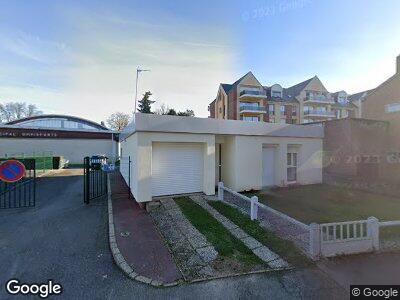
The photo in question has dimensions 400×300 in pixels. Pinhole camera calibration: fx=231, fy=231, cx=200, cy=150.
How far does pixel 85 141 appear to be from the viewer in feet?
115

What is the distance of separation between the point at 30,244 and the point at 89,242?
1356 mm

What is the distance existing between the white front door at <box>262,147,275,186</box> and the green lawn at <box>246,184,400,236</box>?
2.59ft

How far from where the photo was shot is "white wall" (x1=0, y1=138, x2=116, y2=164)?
31.4 meters

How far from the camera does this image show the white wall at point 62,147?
103 feet

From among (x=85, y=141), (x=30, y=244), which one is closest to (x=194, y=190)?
(x=30, y=244)

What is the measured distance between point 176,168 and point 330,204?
631 cm

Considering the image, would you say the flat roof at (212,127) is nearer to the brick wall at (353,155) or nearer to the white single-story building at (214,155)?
the white single-story building at (214,155)

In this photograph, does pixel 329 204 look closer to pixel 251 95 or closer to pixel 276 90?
pixel 251 95

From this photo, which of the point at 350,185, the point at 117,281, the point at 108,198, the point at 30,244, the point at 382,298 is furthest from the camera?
the point at 350,185

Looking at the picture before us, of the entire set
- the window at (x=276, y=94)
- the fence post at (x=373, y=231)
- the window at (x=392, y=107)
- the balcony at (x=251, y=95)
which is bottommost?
the fence post at (x=373, y=231)

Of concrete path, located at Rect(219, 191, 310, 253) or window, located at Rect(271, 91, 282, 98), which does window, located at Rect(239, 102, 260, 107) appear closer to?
window, located at Rect(271, 91, 282, 98)

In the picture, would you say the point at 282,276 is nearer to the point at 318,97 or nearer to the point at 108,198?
the point at 108,198

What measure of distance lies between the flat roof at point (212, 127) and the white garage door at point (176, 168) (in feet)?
2.75

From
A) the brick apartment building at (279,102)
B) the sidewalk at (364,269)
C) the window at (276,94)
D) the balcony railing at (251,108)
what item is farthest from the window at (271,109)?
the sidewalk at (364,269)
